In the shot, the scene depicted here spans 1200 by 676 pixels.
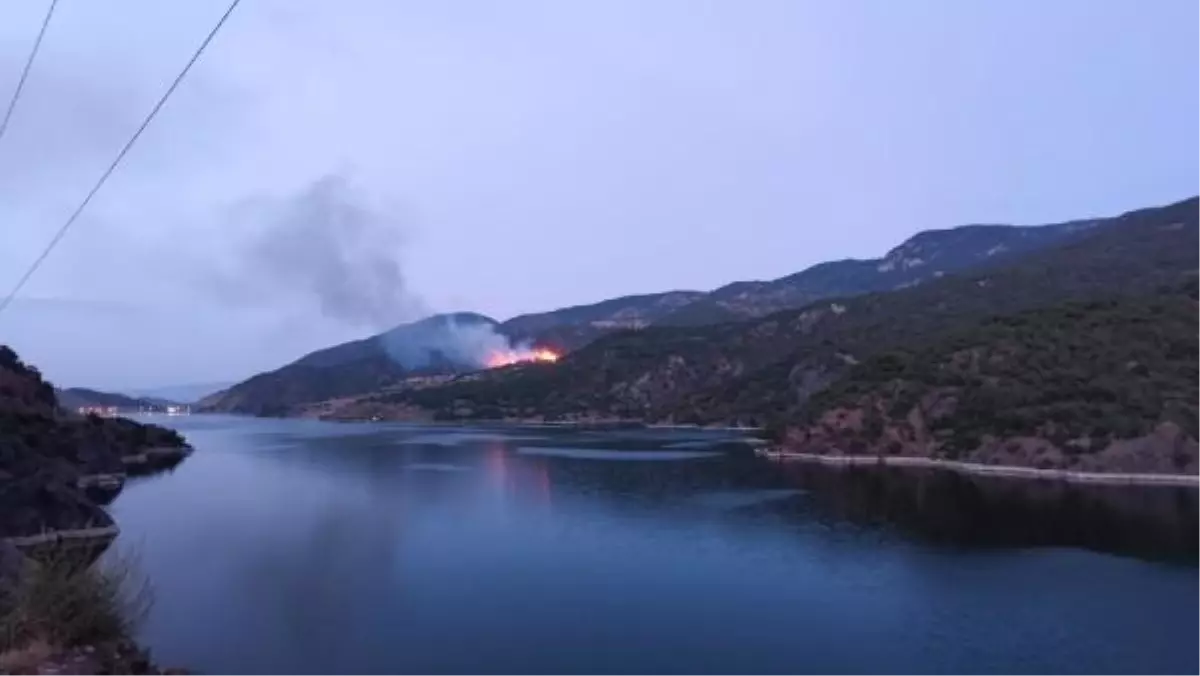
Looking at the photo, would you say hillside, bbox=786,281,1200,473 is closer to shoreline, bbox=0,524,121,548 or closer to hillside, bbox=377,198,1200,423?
hillside, bbox=377,198,1200,423

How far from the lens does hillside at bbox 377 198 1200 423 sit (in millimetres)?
124562

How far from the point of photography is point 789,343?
159 metres

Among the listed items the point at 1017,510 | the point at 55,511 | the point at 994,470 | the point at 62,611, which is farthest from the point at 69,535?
the point at 994,470

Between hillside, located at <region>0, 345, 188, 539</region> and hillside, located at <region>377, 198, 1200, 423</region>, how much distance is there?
63403 millimetres

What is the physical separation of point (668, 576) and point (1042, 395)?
156 feet

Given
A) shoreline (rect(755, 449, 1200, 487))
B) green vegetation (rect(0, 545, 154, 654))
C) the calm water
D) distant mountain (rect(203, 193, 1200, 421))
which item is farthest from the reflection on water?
distant mountain (rect(203, 193, 1200, 421))

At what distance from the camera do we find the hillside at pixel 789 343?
124562mm

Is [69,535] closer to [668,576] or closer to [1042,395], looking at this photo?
[668,576]

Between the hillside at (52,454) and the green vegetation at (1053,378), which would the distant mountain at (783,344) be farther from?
the hillside at (52,454)

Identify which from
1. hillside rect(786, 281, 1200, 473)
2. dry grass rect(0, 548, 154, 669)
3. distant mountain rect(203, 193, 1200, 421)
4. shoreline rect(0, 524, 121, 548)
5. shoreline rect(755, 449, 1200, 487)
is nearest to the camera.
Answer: dry grass rect(0, 548, 154, 669)

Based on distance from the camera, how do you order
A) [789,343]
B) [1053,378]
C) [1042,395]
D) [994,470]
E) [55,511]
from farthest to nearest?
[789,343]
[1053,378]
[1042,395]
[994,470]
[55,511]

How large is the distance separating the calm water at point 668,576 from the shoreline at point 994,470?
4.57m

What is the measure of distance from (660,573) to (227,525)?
22678mm

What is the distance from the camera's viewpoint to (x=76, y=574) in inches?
716
